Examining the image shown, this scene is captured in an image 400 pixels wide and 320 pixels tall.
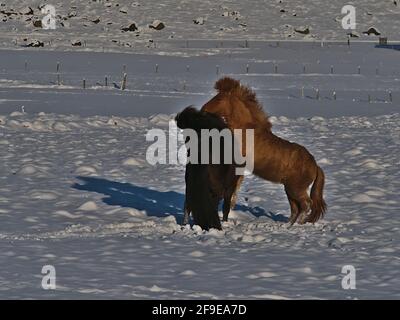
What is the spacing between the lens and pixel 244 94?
30.2ft

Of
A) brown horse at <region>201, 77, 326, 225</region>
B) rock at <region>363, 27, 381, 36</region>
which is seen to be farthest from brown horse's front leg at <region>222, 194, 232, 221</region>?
rock at <region>363, 27, 381, 36</region>

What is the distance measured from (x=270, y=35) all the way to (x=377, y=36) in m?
7.80

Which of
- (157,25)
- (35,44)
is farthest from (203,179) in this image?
(157,25)

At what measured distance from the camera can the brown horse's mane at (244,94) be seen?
360 inches

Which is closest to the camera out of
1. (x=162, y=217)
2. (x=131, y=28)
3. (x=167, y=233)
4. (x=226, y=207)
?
(x=167, y=233)

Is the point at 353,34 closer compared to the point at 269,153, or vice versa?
the point at 269,153

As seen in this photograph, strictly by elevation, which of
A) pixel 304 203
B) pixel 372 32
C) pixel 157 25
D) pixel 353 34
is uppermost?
pixel 157 25

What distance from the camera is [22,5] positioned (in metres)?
66.7

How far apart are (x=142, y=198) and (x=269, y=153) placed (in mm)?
2643

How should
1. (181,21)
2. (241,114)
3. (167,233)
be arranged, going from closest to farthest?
(167,233), (241,114), (181,21)

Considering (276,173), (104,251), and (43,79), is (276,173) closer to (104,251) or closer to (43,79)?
(104,251)

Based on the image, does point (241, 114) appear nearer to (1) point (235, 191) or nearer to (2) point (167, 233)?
(1) point (235, 191)

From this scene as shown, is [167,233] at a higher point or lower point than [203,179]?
lower

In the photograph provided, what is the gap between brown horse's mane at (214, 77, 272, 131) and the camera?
30.0 ft
